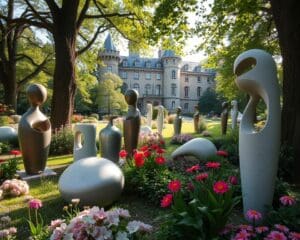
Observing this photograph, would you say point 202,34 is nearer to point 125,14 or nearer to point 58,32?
point 125,14

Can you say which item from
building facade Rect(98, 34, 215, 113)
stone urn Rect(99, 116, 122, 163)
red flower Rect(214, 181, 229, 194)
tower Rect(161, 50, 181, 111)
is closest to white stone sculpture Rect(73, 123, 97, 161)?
stone urn Rect(99, 116, 122, 163)

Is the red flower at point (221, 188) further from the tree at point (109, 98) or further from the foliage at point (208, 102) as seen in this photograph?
the foliage at point (208, 102)

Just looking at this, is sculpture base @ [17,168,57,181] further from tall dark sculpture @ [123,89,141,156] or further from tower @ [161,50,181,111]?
tower @ [161,50,181,111]

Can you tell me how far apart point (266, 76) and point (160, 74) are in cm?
8375

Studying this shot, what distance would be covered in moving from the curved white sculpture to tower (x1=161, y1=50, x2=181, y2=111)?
267 ft

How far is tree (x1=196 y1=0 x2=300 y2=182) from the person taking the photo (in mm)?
8828

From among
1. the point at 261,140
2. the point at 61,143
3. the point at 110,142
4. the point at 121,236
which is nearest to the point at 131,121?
the point at 110,142

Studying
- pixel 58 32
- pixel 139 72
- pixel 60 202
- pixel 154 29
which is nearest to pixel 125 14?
pixel 154 29

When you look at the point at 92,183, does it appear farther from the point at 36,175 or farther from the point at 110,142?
the point at 110,142

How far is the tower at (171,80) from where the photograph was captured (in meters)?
86.1

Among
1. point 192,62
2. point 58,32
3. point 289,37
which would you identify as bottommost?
point 289,37

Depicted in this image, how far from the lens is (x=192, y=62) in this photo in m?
96.5

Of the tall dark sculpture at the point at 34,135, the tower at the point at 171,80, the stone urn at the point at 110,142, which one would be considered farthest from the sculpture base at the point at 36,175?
the tower at the point at 171,80

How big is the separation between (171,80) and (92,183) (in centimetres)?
8189
